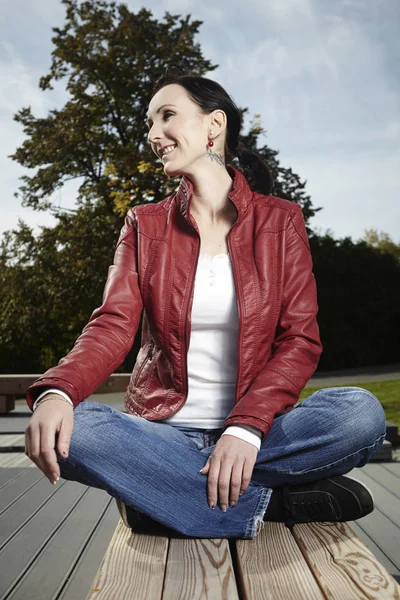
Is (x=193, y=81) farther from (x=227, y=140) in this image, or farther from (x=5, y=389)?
(x=5, y=389)

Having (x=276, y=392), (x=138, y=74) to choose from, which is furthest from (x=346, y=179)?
(x=276, y=392)

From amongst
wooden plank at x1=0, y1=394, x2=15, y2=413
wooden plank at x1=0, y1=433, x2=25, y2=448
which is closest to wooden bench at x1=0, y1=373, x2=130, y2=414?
wooden plank at x1=0, y1=394, x2=15, y2=413

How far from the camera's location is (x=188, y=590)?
56.1 inches

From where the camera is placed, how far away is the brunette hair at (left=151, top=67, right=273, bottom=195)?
8.46ft

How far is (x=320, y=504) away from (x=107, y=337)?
0.79 meters

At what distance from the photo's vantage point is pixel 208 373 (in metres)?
2.28

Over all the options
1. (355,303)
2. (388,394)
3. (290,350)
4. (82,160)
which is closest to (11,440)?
(290,350)

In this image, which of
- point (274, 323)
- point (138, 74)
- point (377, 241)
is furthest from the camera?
point (377, 241)

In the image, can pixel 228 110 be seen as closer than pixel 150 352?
No

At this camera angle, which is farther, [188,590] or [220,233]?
[220,233]

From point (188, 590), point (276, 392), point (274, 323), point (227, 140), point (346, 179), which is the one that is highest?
point (346, 179)

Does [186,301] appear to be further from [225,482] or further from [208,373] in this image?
[225,482]

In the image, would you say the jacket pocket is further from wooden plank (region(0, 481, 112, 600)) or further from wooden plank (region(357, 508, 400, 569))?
wooden plank (region(357, 508, 400, 569))

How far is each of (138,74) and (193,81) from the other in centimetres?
1336
